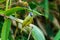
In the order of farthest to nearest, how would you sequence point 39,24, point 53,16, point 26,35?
point 53,16 < point 39,24 < point 26,35

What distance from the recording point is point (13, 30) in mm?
892

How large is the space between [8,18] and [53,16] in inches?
24.1

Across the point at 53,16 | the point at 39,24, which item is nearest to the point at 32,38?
the point at 39,24

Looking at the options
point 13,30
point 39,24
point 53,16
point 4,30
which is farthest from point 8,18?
point 53,16

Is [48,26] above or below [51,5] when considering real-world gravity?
below

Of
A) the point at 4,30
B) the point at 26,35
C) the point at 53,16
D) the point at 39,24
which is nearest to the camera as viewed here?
the point at 4,30

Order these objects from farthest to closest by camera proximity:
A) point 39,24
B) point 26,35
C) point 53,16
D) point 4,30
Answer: point 53,16, point 39,24, point 26,35, point 4,30

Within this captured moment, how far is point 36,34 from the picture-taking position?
0.73m

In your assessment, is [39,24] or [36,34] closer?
[36,34]

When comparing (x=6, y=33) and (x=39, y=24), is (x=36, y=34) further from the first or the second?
(x=39, y=24)

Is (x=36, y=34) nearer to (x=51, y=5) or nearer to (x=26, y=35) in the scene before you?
(x=26, y=35)

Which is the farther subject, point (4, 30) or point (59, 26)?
point (59, 26)

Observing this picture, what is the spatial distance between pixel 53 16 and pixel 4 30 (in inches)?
25.2

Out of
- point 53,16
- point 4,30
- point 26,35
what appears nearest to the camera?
point 4,30
